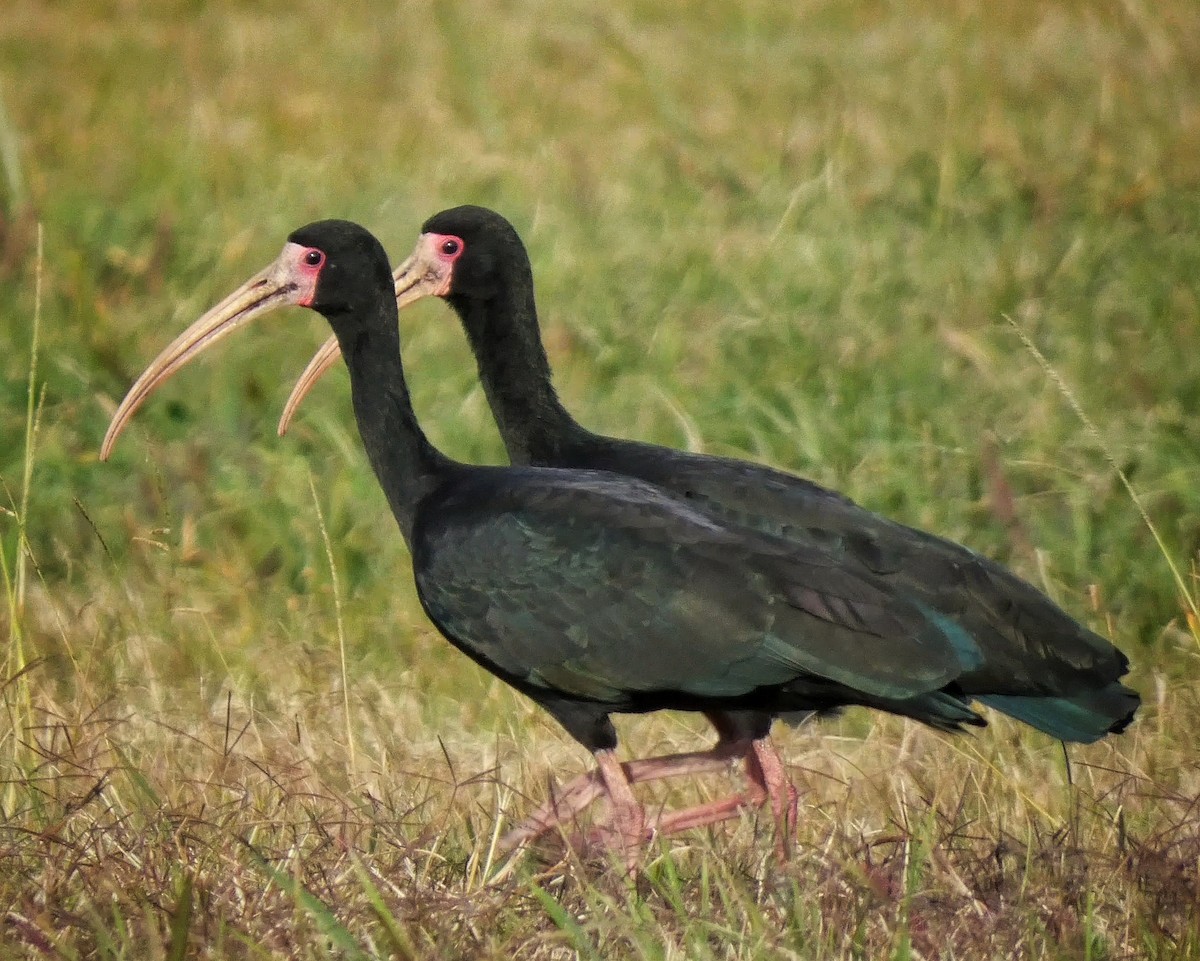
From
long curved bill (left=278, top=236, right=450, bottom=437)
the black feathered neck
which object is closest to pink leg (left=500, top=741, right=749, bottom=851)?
the black feathered neck

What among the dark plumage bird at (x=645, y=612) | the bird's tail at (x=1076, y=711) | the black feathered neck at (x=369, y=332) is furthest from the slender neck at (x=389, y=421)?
the bird's tail at (x=1076, y=711)

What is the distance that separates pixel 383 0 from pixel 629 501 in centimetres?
724

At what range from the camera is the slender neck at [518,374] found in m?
4.77

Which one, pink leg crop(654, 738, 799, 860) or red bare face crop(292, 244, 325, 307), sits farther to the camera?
red bare face crop(292, 244, 325, 307)

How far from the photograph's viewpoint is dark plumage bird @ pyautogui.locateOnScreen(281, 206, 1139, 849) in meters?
3.99

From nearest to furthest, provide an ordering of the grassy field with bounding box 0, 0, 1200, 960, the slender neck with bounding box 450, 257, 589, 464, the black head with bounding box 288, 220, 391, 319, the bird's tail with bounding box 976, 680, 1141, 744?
the grassy field with bounding box 0, 0, 1200, 960 < the bird's tail with bounding box 976, 680, 1141, 744 < the black head with bounding box 288, 220, 391, 319 < the slender neck with bounding box 450, 257, 589, 464

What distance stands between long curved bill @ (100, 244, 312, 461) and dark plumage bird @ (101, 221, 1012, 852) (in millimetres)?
662

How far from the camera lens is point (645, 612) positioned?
3883 mm

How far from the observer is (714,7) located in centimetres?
1052

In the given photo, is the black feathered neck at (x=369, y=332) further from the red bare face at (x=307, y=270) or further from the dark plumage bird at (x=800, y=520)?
the dark plumage bird at (x=800, y=520)

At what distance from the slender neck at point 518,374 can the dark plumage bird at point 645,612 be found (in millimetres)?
523

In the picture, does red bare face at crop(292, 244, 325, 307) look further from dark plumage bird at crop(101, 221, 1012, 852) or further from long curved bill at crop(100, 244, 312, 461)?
dark plumage bird at crop(101, 221, 1012, 852)

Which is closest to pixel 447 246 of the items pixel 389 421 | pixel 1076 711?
pixel 389 421

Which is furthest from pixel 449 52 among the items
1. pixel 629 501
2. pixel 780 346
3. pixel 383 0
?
pixel 629 501
